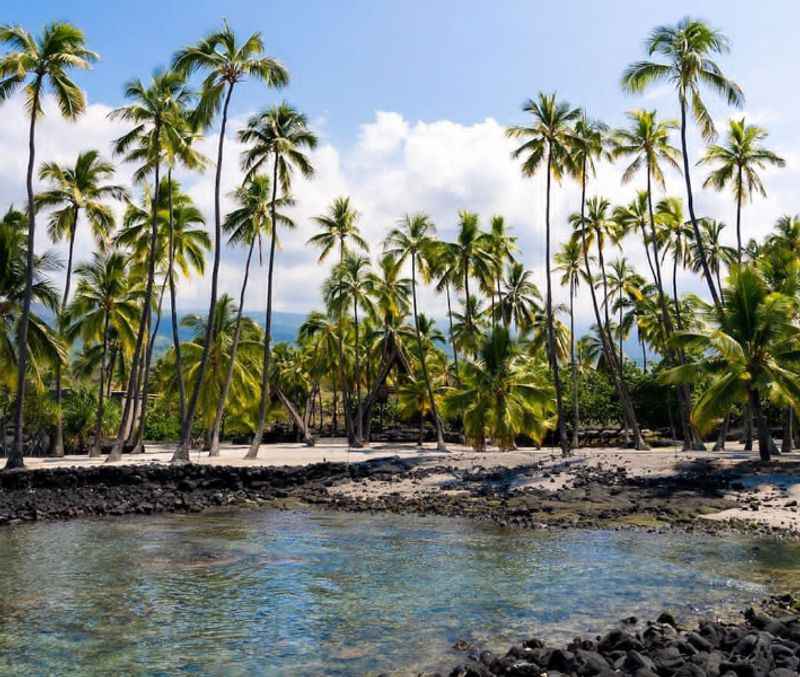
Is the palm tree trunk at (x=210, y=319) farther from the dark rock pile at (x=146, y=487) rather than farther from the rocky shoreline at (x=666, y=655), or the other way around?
the rocky shoreline at (x=666, y=655)

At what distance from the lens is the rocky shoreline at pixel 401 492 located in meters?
21.9

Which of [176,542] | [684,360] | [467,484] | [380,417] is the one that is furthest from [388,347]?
[176,542]

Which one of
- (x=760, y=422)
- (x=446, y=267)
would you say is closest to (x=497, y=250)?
(x=446, y=267)

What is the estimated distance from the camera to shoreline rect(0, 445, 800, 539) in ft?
70.3

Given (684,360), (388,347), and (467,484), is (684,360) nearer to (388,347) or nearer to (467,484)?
(467,484)

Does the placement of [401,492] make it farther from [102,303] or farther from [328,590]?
Answer: [102,303]

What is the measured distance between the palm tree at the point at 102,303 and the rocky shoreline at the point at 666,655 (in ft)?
116

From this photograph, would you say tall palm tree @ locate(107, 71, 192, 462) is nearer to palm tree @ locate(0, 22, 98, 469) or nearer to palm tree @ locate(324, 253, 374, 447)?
palm tree @ locate(0, 22, 98, 469)

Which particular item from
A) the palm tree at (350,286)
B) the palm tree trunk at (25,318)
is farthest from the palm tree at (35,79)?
the palm tree at (350,286)

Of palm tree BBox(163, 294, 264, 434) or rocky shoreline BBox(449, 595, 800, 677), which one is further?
palm tree BBox(163, 294, 264, 434)

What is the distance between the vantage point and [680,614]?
11.8m

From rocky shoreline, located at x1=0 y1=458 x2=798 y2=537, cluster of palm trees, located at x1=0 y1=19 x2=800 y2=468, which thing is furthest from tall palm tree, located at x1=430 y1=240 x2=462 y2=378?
rocky shoreline, located at x1=0 y1=458 x2=798 y2=537

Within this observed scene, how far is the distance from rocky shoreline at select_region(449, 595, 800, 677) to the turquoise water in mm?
1226

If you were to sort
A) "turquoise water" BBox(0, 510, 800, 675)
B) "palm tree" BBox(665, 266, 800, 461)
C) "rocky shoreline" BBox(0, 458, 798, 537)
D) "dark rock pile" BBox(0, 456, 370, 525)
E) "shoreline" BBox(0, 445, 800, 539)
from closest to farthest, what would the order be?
"turquoise water" BBox(0, 510, 800, 675) → "shoreline" BBox(0, 445, 800, 539) → "rocky shoreline" BBox(0, 458, 798, 537) → "dark rock pile" BBox(0, 456, 370, 525) → "palm tree" BBox(665, 266, 800, 461)
